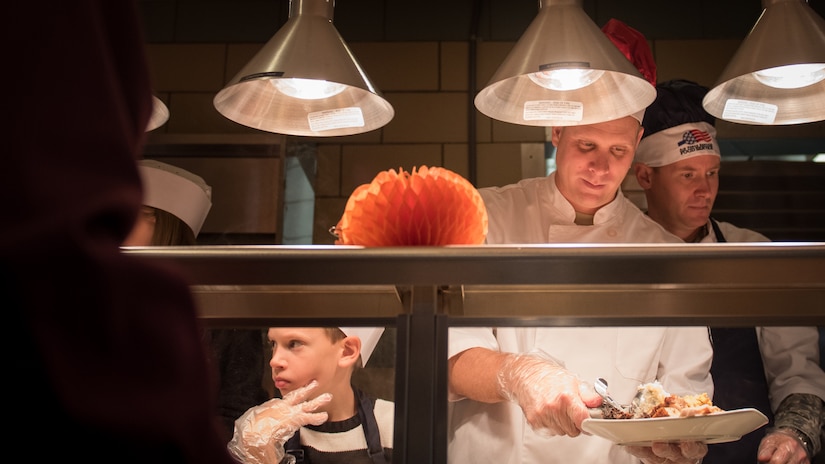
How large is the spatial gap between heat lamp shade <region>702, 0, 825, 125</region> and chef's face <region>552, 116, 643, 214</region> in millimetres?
325

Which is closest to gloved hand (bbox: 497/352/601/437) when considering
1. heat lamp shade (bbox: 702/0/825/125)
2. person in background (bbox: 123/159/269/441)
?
person in background (bbox: 123/159/269/441)

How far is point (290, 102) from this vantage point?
5.04ft

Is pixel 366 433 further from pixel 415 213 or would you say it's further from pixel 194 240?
pixel 194 240

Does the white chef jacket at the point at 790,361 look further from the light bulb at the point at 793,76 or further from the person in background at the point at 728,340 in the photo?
the light bulb at the point at 793,76

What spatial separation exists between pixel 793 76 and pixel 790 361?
62 cm

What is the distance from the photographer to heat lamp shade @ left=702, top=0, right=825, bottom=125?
4.60ft

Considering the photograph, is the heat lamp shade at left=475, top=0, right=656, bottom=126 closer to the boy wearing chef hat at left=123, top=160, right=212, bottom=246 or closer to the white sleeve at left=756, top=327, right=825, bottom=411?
the white sleeve at left=756, top=327, right=825, bottom=411

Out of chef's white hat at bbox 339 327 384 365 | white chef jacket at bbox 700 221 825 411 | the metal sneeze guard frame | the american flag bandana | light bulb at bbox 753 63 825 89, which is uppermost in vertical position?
light bulb at bbox 753 63 825 89

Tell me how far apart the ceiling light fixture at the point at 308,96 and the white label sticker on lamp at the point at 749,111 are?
71 cm

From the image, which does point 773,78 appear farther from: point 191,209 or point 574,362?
point 191,209

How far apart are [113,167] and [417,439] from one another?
674mm

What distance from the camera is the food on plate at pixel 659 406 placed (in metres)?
0.96

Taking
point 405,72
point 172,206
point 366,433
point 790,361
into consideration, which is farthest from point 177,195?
point 790,361

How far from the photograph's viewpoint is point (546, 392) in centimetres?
102
